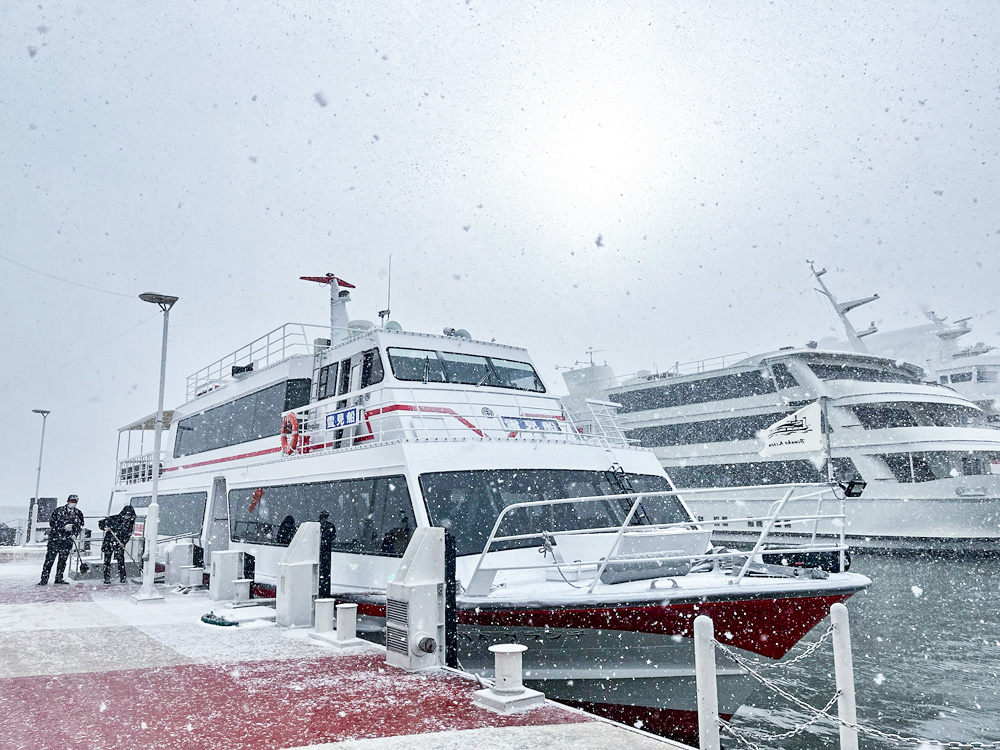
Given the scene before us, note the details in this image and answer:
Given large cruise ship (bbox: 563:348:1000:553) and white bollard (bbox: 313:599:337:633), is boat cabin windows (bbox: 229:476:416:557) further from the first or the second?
large cruise ship (bbox: 563:348:1000:553)

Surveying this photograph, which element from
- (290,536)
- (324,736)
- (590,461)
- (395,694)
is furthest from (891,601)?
(324,736)

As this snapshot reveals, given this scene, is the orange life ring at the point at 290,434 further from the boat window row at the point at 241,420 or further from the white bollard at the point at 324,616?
the white bollard at the point at 324,616

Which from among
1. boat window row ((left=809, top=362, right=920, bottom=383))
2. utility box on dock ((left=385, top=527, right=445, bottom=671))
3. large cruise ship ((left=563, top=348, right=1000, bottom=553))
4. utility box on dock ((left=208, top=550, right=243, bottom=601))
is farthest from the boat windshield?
boat window row ((left=809, top=362, right=920, bottom=383))

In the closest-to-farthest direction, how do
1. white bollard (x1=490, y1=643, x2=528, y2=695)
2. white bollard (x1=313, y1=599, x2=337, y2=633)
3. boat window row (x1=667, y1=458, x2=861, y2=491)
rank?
white bollard (x1=490, y1=643, x2=528, y2=695)
white bollard (x1=313, y1=599, x2=337, y2=633)
boat window row (x1=667, y1=458, x2=861, y2=491)

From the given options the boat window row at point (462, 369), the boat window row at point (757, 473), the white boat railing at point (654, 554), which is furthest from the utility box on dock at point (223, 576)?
the boat window row at point (757, 473)

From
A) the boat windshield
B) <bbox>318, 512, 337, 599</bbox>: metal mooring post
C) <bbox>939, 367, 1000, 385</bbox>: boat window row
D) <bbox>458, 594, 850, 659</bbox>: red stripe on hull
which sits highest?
<bbox>939, 367, 1000, 385</bbox>: boat window row

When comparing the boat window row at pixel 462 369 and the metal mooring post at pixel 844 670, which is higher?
the boat window row at pixel 462 369

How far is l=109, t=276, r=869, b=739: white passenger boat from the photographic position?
6727 mm

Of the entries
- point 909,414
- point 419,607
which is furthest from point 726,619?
point 909,414

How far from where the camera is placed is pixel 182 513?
16.3m

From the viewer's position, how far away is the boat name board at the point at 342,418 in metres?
10.3

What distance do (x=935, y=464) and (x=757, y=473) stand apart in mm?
6996

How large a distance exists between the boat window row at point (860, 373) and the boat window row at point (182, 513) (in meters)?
24.5

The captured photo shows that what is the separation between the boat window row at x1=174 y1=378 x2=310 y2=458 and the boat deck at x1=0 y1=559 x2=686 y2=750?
4803 millimetres
